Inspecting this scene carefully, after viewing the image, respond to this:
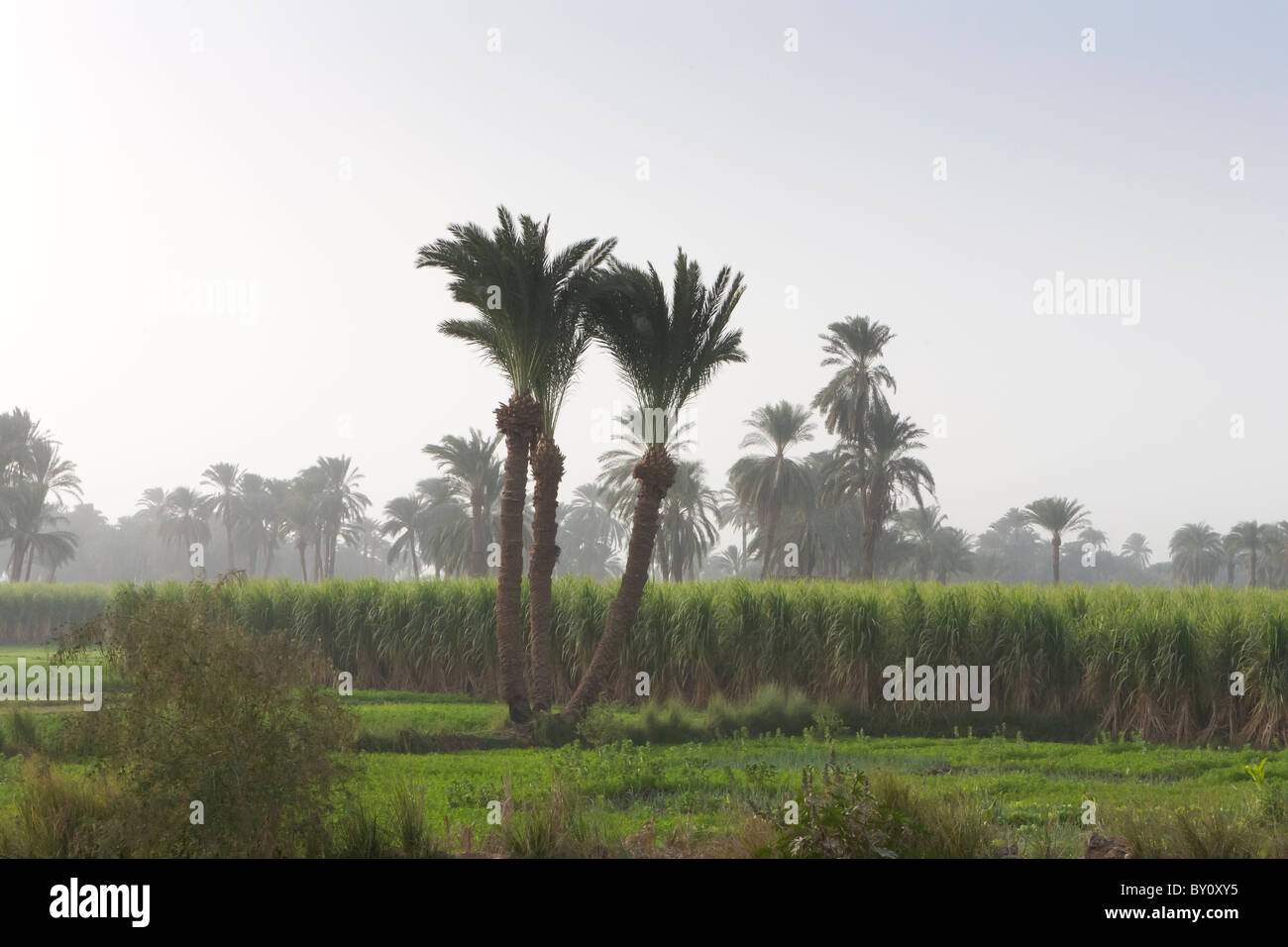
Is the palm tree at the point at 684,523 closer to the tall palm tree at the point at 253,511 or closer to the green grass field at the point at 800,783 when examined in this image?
the green grass field at the point at 800,783

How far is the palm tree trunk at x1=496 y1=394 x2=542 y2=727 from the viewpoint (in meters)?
19.0

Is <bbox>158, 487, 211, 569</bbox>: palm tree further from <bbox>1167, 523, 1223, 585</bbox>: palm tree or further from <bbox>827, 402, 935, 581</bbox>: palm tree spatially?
<bbox>1167, 523, 1223, 585</bbox>: palm tree

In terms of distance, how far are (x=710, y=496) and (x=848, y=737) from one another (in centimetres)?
4443

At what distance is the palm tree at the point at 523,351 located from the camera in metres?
18.8

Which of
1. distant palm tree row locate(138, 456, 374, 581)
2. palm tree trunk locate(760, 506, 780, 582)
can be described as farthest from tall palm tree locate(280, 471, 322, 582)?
palm tree trunk locate(760, 506, 780, 582)

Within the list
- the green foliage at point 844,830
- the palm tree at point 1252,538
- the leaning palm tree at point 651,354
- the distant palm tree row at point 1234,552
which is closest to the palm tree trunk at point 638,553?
the leaning palm tree at point 651,354

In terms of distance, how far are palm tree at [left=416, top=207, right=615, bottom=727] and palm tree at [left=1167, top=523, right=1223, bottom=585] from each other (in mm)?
92637

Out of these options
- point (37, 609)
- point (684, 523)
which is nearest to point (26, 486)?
point (37, 609)

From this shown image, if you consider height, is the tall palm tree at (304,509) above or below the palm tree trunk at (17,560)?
above

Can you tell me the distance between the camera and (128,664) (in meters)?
8.45

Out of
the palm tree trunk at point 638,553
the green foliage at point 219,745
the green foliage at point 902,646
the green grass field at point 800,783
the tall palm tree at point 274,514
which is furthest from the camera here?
the tall palm tree at point 274,514

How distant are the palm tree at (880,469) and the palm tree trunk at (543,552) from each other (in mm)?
34421

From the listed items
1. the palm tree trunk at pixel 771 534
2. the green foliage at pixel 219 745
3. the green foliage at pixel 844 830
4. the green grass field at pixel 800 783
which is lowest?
the green grass field at pixel 800 783
